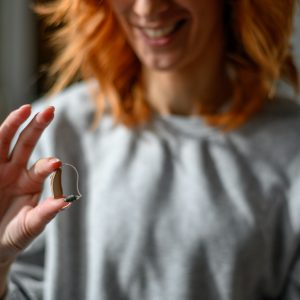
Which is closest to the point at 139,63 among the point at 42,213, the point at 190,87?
the point at 190,87

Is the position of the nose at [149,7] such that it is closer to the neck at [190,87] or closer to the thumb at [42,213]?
the neck at [190,87]

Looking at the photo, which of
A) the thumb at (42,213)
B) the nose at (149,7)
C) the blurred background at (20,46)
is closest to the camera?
the thumb at (42,213)

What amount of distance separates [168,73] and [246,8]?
0.13 meters

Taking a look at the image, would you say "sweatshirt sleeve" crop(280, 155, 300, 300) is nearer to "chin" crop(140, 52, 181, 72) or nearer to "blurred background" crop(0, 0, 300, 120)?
"chin" crop(140, 52, 181, 72)

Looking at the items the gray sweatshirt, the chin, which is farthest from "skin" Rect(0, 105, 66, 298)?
the chin

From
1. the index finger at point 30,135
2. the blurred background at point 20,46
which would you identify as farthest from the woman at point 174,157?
the blurred background at point 20,46

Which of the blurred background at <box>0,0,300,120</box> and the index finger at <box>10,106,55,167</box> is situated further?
the blurred background at <box>0,0,300,120</box>

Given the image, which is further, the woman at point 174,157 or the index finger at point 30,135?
the woman at point 174,157

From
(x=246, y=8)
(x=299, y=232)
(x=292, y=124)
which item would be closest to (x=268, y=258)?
(x=299, y=232)

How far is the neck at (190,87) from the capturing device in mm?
734

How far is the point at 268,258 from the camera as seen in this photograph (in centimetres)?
67

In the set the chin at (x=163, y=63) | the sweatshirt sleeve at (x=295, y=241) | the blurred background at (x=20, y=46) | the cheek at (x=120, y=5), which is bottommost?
the sweatshirt sleeve at (x=295, y=241)

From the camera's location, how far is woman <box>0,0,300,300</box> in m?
0.66

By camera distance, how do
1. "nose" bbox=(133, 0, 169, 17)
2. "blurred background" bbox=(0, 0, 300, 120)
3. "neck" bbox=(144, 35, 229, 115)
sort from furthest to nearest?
"blurred background" bbox=(0, 0, 300, 120), "neck" bbox=(144, 35, 229, 115), "nose" bbox=(133, 0, 169, 17)
